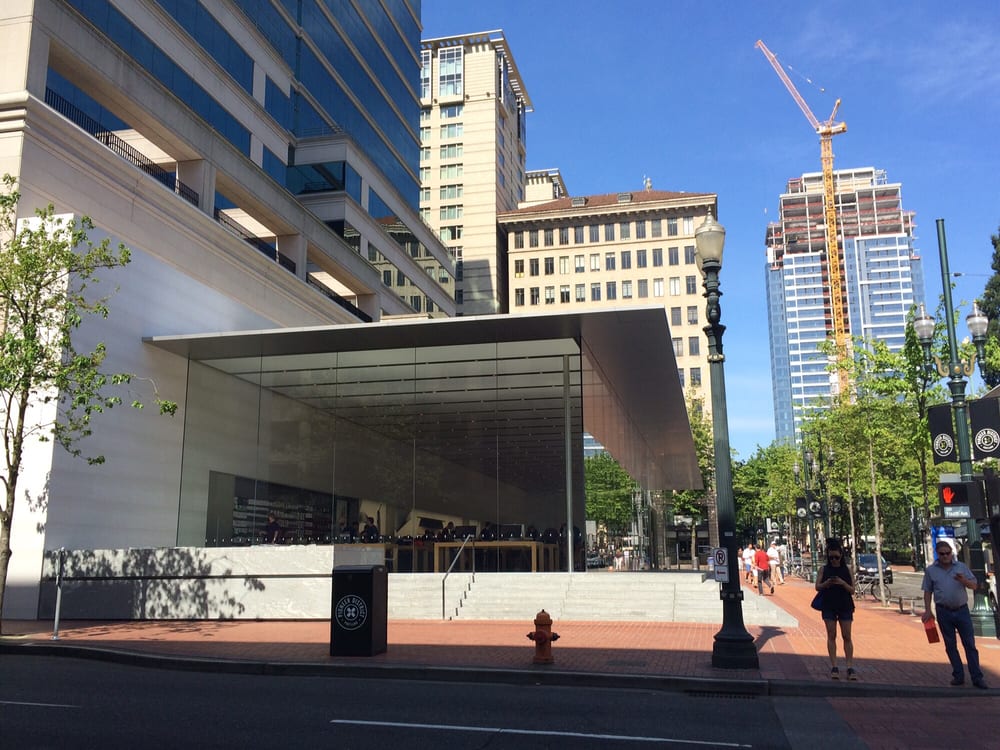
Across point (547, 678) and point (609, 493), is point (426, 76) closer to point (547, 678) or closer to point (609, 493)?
point (609, 493)

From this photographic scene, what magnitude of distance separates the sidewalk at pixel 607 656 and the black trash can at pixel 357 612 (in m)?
0.28

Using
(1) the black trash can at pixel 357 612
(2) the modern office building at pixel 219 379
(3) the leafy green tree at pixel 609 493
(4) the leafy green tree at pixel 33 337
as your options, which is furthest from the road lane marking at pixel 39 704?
(3) the leafy green tree at pixel 609 493

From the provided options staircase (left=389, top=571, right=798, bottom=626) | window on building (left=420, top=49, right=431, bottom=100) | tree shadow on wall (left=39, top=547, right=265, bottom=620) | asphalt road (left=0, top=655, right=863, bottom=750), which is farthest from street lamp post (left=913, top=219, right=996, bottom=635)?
window on building (left=420, top=49, right=431, bottom=100)

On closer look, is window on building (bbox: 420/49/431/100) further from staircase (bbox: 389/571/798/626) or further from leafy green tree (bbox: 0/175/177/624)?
leafy green tree (bbox: 0/175/177/624)

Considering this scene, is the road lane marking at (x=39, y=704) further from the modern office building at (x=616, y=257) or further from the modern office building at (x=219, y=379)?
the modern office building at (x=616, y=257)

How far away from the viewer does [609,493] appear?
98.3 feet

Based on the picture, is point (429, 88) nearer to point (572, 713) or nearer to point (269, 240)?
point (269, 240)

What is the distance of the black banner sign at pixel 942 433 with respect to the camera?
17094 millimetres

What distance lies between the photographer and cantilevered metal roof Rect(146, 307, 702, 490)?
75.9 ft

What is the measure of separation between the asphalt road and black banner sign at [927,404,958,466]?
907cm

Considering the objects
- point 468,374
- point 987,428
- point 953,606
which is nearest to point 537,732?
point 953,606

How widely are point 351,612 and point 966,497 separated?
1045 centimetres

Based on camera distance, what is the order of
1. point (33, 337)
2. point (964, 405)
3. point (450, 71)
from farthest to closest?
point (450, 71)
point (964, 405)
point (33, 337)

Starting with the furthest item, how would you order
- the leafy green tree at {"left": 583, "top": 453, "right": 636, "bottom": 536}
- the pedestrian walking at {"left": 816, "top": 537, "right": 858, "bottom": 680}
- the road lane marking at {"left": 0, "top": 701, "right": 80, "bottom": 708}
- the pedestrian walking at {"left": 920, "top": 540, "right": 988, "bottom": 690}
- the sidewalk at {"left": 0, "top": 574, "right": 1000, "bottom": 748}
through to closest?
the leafy green tree at {"left": 583, "top": 453, "right": 636, "bottom": 536}
the pedestrian walking at {"left": 816, "top": 537, "right": 858, "bottom": 680}
the pedestrian walking at {"left": 920, "top": 540, "right": 988, "bottom": 690}
the sidewalk at {"left": 0, "top": 574, "right": 1000, "bottom": 748}
the road lane marking at {"left": 0, "top": 701, "right": 80, "bottom": 708}
